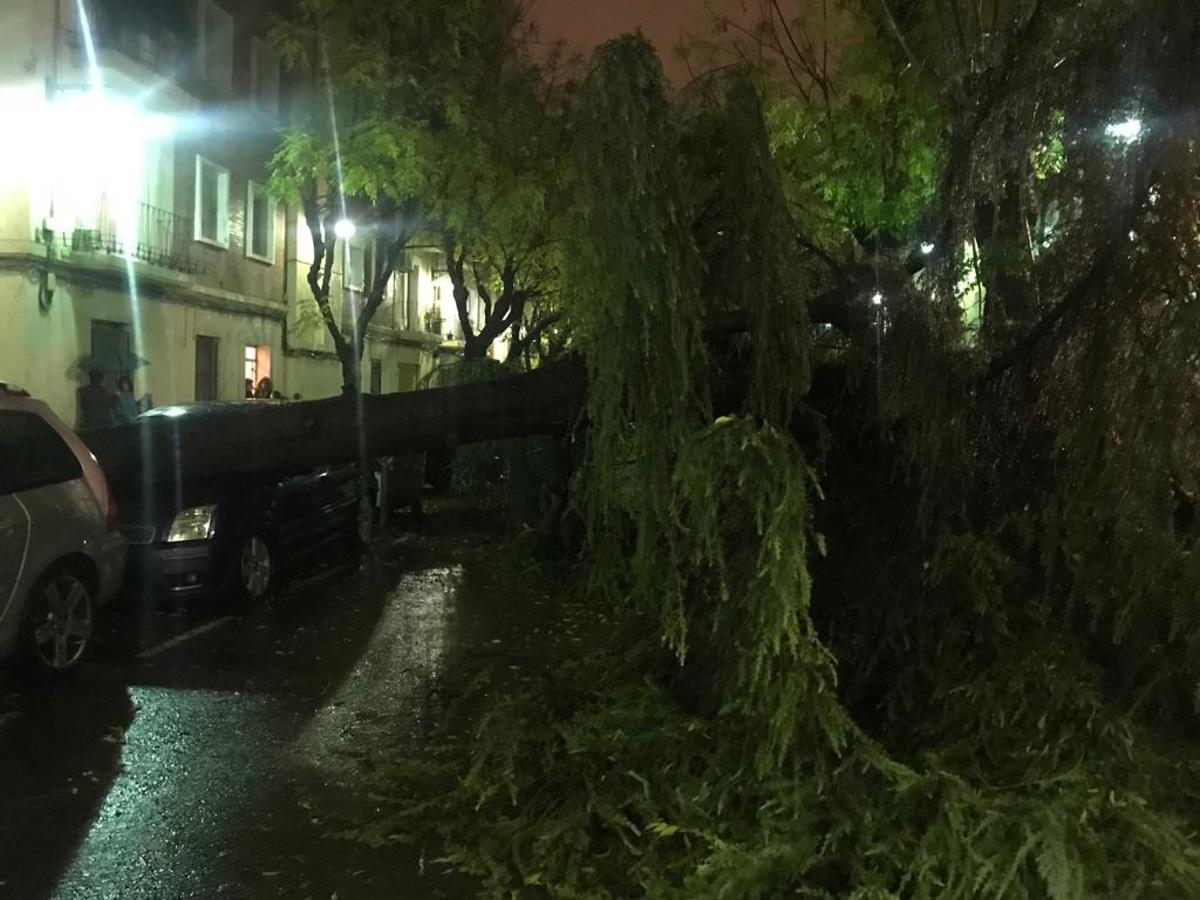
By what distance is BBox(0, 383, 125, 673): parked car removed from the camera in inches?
240

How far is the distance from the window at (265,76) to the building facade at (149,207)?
0.04 m

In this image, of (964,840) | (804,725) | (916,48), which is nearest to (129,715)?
(804,725)

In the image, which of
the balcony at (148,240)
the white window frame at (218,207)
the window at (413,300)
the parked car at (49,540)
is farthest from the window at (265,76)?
the parked car at (49,540)

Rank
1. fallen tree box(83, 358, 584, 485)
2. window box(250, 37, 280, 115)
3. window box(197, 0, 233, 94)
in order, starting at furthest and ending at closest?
window box(250, 37, 280, 115)
window box(197, 0, 233, 94)
fallen tree box(83, 358, 584, 485)

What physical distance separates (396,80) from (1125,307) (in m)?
13.5

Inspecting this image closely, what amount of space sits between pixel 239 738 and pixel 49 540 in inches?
→ 72.5

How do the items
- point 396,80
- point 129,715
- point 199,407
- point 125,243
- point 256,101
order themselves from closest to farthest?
1. point 129,715
2. point 199,407
3. point 396,80
4. point 125,243
5. point 256,101

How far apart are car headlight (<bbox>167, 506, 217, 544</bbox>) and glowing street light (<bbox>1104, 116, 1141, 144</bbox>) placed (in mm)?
6821

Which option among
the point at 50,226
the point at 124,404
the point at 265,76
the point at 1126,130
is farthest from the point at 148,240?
the point at 1126,130

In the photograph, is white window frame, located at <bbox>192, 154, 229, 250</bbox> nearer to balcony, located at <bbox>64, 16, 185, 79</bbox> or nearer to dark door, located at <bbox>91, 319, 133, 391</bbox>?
balcony, located at <bbox>64, 16, 185, 79</bbox>

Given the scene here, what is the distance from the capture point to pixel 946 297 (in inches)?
164

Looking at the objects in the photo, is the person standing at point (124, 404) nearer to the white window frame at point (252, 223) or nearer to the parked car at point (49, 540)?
the parked car at point (49, 540)

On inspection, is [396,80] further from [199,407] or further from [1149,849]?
[1149,849]

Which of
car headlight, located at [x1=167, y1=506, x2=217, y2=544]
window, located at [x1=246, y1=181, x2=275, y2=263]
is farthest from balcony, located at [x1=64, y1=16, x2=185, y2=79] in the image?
car headlight, located at [x1=167, y1=506, x2=217, y2=544]
